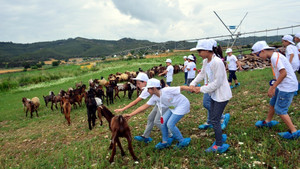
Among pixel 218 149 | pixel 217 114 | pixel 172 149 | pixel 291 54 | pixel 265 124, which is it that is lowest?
pixel 172 149

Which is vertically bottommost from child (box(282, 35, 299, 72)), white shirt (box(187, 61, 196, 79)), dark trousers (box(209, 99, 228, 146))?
dark trousers (box(209, 99, 228, 146))

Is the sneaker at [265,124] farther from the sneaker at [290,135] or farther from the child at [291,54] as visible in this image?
the child at [291,54]

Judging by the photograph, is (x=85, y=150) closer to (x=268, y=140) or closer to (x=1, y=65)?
(x=268, y=140)

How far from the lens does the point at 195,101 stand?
27.4ft

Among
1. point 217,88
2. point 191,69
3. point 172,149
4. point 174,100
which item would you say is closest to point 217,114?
point 217,88

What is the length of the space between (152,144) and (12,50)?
12162cm

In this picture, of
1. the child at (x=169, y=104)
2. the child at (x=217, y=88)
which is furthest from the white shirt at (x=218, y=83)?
the child at (x=169, y=104)

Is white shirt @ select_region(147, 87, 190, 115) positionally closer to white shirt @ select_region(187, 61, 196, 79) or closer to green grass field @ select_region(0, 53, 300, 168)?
green grass field @ select_region(0, 53, 300, 168)

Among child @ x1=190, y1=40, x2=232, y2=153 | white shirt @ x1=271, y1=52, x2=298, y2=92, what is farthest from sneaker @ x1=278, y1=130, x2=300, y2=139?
child @ x1=190, y1=40, x2=232, y2=153

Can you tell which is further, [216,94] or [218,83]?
[216,94]

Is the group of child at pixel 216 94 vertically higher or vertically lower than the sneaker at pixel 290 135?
higher

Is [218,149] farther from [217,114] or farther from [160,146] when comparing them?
[160,146]

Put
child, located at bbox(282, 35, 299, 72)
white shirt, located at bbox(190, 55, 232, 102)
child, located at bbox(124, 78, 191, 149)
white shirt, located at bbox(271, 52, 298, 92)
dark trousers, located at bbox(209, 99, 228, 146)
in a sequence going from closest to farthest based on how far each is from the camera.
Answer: white shirt, located at bbox(190, 55, 232, 102) → dark trousers, located at bbox(209, 99, 228, 146) → white shirt, located at bbox(271, 52, 298, 92) → child, located at bbox(124, 78, 191, 149) → child, located at bbox(282, 35, 299, 72)

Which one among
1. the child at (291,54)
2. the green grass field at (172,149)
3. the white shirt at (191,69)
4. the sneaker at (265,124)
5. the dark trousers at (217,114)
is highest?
the child at (291,54)
